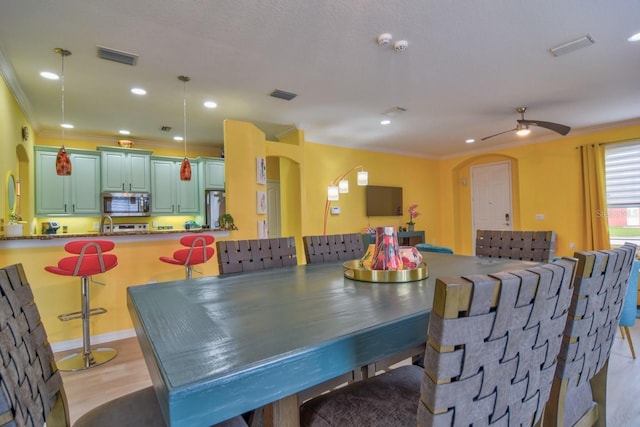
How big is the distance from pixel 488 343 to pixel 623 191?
19.4 feet

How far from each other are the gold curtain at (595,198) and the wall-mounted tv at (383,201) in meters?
2.95

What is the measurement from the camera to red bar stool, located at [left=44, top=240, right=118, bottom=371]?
245 centimetres

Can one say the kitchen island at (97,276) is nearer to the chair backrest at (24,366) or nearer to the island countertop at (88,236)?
the island countertop at (88,236)

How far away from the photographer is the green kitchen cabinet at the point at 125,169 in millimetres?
4996

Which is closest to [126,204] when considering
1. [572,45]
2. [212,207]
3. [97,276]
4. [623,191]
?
[212,207]

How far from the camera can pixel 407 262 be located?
5.14 feet

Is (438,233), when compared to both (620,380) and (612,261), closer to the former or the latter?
(620,380)

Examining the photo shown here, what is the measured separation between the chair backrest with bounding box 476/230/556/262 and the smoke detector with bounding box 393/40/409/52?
5.24 ft

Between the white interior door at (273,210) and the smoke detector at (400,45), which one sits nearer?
the smoke detector at (400,45)

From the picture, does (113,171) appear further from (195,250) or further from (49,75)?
(195,250)

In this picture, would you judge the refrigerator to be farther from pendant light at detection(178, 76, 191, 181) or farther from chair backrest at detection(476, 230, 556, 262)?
chair backrest at detection(476, 230, 556, 262)

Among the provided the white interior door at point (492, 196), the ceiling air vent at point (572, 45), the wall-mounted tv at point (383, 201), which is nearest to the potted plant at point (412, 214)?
the wall-mounted tv at point (383, 201)

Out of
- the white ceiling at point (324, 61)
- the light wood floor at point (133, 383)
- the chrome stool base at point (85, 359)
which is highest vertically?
the white ceiling at point (324, 61)

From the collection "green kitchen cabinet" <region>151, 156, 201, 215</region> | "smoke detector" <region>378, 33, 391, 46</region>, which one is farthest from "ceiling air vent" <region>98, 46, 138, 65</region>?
"green kitchen cabinet" <region>151, 156, 201, 215</region>
